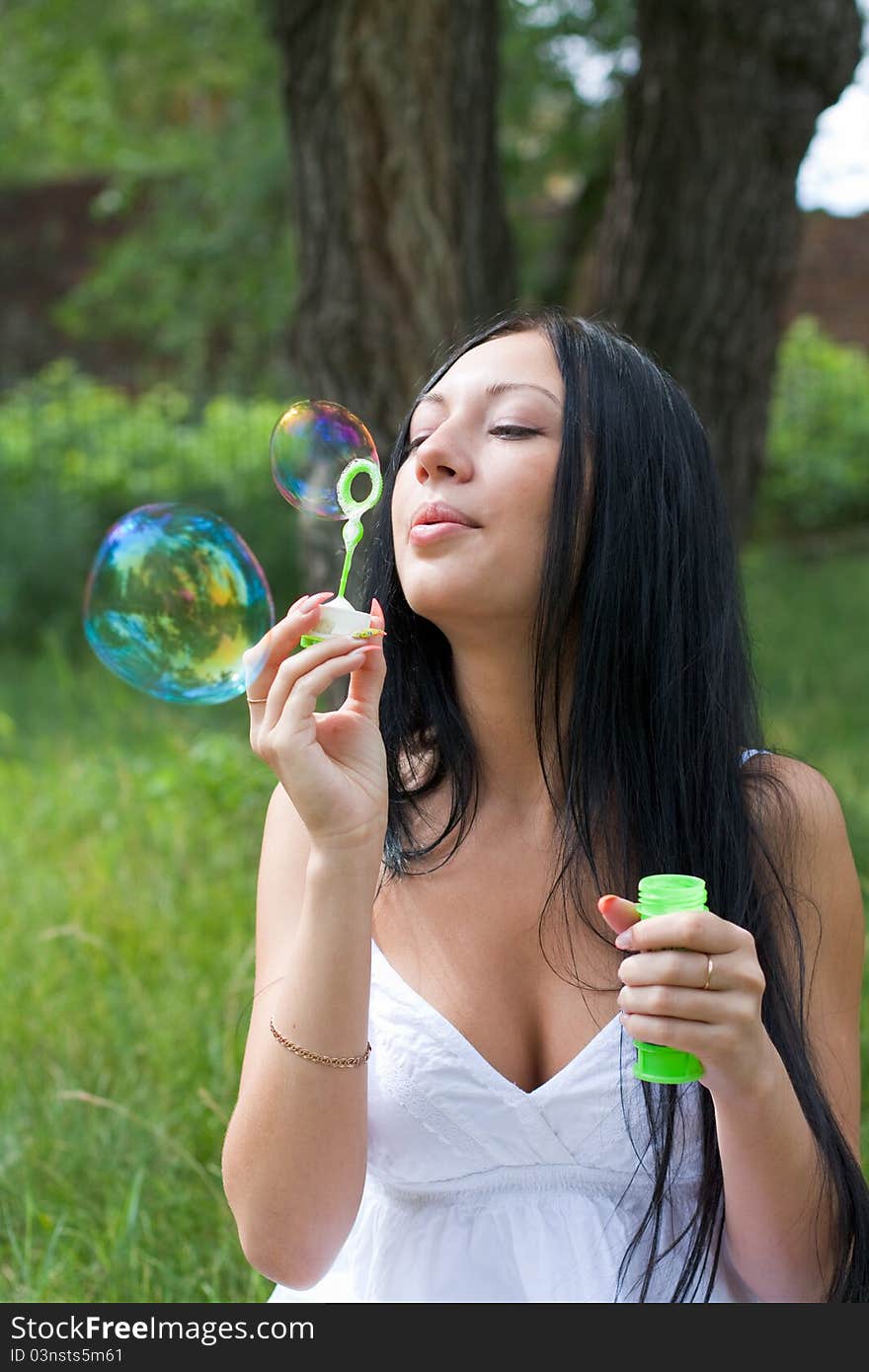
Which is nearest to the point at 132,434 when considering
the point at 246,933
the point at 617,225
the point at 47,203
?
the point at 617,225

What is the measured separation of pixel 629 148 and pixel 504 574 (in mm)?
2833

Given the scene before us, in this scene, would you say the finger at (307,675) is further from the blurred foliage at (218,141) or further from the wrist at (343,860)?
the blurred foliage at (218,141)

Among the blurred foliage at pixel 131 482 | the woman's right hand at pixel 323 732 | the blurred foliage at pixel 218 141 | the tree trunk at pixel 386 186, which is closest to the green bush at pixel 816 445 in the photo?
the blurred foliage at pixel 131 482

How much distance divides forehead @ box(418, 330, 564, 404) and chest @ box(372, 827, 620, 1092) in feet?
1.79

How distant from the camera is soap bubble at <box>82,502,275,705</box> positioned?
6.85ft

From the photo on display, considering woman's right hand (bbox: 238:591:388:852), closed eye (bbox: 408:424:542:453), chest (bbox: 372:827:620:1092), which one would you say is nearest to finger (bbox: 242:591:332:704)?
woman's right hand (bbox: 238:591:388:852)

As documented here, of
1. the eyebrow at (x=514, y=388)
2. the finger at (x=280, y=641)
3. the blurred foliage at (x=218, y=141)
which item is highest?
the blurred foliage at (x=218, y=141)

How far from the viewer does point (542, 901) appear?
5.85 feet

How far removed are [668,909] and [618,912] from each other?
0.18ft

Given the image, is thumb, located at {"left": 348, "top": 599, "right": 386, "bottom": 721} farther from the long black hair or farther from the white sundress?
the white sundress

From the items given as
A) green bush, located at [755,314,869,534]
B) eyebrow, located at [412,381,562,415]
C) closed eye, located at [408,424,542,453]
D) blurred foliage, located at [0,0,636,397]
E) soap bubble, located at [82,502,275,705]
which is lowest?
soap bubble, located at [82,502,275,705]

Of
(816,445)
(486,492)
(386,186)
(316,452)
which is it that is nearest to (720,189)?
(386,186)

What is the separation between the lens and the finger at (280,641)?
4.93 ft

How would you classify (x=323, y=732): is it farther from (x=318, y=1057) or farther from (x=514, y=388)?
(x=514, y=388)
